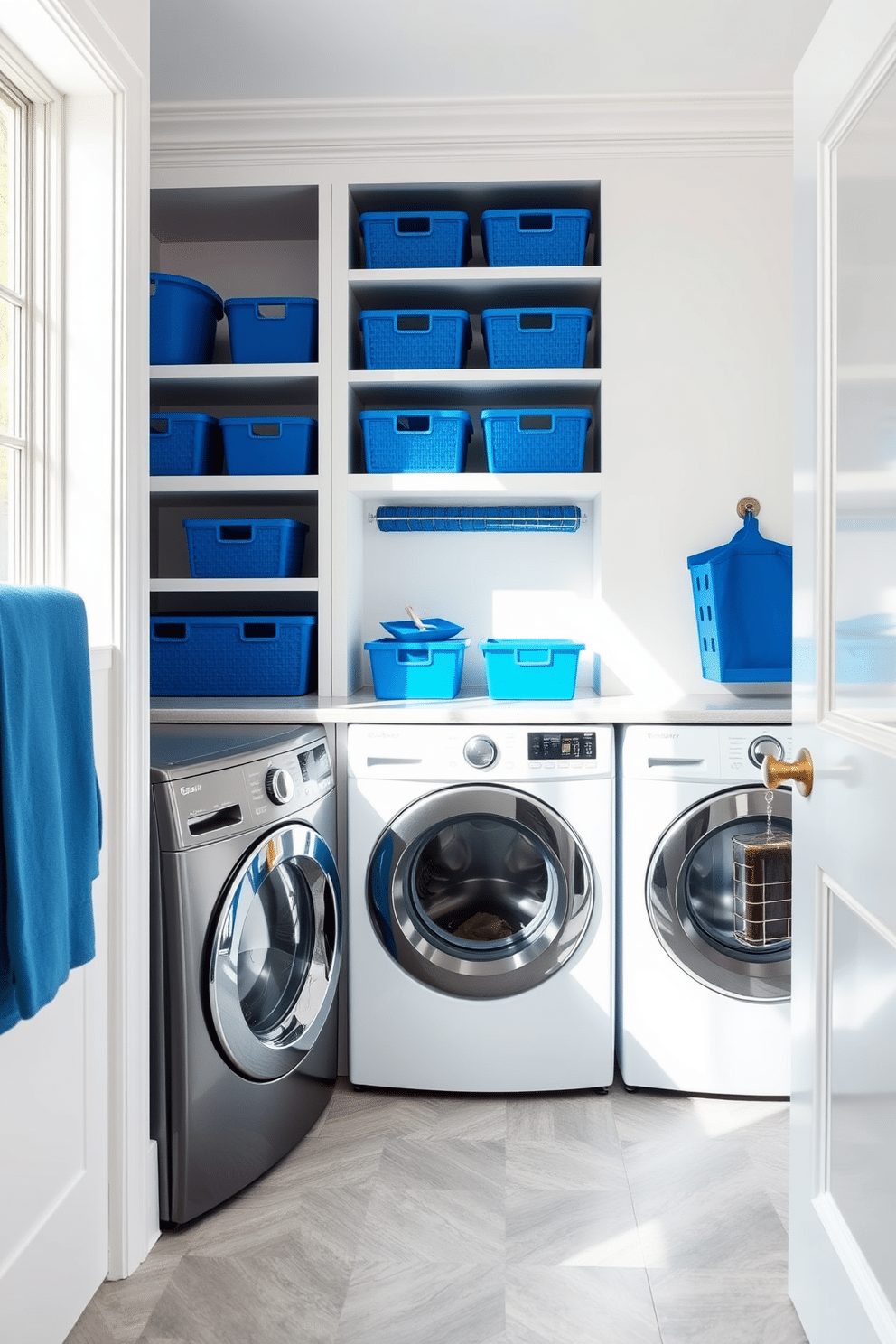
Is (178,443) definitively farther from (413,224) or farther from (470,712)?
(470,712)

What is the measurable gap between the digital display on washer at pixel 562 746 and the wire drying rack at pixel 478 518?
82 centimetres

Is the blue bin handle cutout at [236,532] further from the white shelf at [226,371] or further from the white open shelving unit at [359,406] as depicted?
the white shelf at [226,371]

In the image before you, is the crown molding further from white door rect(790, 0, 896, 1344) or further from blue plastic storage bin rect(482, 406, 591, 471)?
white door rect(790, 0, 896, 1344)

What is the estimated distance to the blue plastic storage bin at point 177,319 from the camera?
2.56m

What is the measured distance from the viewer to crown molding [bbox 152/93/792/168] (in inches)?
98.3

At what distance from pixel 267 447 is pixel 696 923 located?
1649 mm

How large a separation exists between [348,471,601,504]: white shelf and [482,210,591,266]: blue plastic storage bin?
22.7 inches

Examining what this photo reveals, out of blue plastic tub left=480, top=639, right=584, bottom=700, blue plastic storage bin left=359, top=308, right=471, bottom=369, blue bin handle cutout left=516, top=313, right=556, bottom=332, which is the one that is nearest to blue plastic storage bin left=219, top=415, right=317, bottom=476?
blue plastic storage bin left=359, top=308, right=471, bottom=369

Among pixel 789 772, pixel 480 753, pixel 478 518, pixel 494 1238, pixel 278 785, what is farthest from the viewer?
pixel 478 518

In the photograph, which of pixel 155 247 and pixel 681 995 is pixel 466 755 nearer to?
pixel 681 995

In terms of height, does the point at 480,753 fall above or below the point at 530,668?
below

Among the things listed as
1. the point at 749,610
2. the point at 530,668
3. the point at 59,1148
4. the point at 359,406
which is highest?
the point at 359,406

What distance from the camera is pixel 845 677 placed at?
128cm

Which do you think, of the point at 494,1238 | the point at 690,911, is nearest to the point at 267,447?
the point at 690,911
